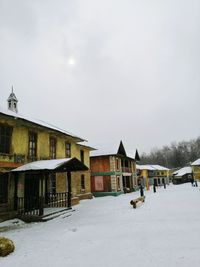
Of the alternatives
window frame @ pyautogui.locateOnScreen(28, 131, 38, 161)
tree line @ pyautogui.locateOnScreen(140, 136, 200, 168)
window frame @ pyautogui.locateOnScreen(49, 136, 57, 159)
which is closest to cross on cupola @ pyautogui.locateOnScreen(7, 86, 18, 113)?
window frame @ pyautogui.locateOnScreen(49, 136, 57, 159)

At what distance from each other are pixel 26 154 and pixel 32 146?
1.00 m

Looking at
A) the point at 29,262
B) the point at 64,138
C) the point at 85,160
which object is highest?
the point at 64,138

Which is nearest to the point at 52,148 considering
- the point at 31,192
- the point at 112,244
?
the point at 31,192

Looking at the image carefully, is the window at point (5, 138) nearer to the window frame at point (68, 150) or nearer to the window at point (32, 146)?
the window at point (32, 146)

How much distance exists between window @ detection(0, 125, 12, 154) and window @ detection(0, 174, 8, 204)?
1.61m

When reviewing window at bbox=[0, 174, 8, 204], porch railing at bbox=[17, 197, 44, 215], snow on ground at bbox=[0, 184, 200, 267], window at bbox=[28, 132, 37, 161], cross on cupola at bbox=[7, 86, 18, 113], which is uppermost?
cross on cupola at bbox=[7, 86, 18, 113]

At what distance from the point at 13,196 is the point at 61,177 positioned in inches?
232

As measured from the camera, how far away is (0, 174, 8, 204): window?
1332cm

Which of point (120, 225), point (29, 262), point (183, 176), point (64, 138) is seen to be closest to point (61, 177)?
point (64, 138)

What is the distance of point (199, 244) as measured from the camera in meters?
6.85

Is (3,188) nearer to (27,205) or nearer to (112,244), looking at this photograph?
(27,205)

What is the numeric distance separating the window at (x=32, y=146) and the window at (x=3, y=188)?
254 centimetres

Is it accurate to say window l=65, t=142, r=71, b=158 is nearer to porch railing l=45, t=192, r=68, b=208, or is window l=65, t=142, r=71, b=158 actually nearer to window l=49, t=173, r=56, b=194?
window l=49, t=173, r=56, b=194

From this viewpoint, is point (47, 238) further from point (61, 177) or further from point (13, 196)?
point (61, 177)
